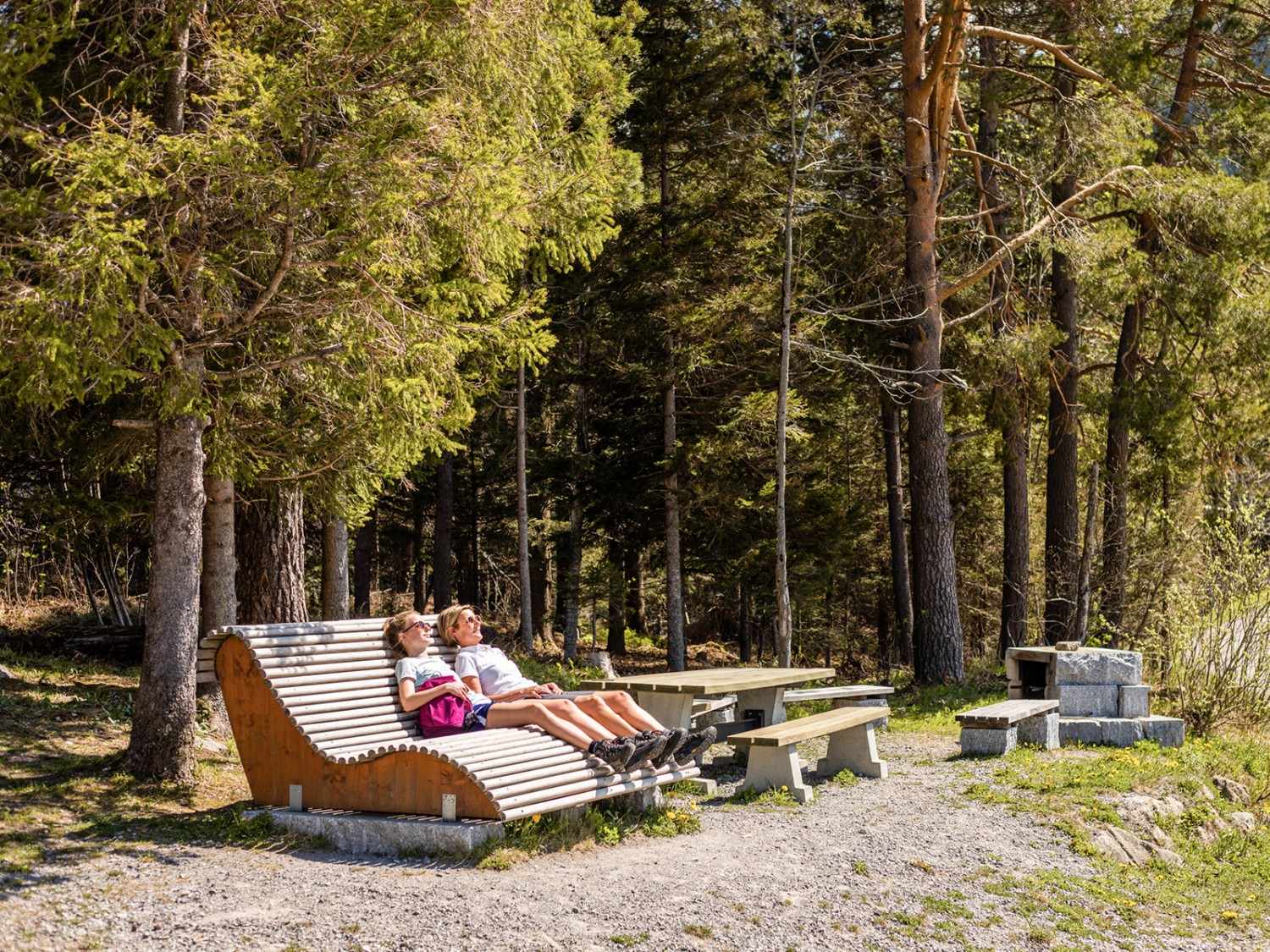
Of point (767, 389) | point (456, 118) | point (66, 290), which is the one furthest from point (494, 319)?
point (767, 389)

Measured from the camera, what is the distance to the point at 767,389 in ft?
59.7

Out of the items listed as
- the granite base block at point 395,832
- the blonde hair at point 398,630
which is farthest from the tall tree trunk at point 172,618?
the granite base block at point 395,832

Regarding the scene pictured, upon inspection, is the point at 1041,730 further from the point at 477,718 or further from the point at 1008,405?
the point at 1008,405

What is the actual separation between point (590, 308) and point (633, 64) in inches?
162

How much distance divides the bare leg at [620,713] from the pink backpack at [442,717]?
763mm

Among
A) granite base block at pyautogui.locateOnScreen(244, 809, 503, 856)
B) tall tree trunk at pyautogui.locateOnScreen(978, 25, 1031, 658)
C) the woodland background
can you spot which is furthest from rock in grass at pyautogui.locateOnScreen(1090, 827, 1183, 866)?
tall tree trunk at pyautogui.locateOnScreen(978, 25, 1031, 658)

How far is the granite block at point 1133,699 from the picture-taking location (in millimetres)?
10992

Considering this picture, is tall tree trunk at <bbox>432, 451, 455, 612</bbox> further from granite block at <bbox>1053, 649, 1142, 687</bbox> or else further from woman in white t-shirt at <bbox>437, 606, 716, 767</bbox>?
woman in white t-shirt at <bbox>437, 606, 716, 767</bbox>

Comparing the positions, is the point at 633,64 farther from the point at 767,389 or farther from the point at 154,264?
the point at 154,264

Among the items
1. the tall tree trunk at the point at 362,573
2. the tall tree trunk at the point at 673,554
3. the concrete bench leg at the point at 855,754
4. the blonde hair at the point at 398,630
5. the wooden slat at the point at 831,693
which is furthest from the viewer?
the tall tree trunk at the point at 362,573

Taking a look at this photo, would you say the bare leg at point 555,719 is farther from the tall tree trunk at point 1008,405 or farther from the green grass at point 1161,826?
the tall tree trunk at point 1008,405

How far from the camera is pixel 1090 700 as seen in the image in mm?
11133

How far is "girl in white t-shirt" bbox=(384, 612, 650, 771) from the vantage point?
21.3 feet

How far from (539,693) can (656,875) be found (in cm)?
186
